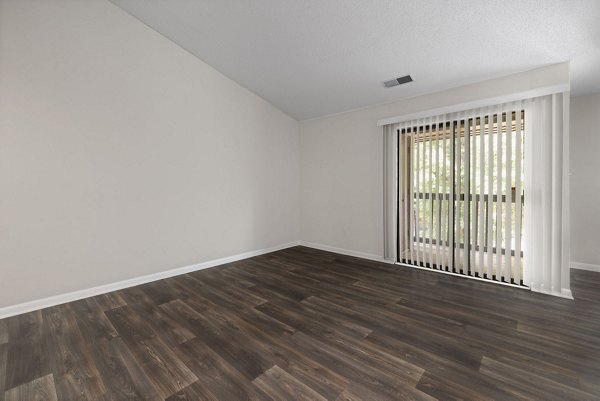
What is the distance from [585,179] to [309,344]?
4677 millimetres

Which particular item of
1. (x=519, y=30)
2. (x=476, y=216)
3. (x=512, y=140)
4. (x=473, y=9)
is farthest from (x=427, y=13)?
(x=476, y=216)

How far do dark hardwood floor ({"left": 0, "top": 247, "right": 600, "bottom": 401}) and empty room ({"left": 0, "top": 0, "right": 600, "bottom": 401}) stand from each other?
0.06 feet

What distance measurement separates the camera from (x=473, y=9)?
7.81ft

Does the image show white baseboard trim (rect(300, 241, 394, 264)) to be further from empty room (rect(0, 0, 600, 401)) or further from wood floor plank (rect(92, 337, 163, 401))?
wood floor plank (rect(92, 337, 163, 401))

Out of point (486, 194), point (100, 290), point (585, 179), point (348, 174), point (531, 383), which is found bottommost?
point (531, 383)

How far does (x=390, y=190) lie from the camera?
421cm

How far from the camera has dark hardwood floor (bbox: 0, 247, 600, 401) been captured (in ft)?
5.26

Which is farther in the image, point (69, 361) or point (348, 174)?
point (348, 174)

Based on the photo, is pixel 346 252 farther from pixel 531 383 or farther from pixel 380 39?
pixel 380 39

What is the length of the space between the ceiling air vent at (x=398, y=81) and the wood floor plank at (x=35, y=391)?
4.44 meters

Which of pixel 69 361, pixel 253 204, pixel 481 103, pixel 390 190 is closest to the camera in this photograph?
pixel 69 361

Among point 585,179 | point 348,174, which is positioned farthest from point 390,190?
point 585,179

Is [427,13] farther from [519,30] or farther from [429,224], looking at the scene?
[429,224]

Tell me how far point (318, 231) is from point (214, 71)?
3376 mm
